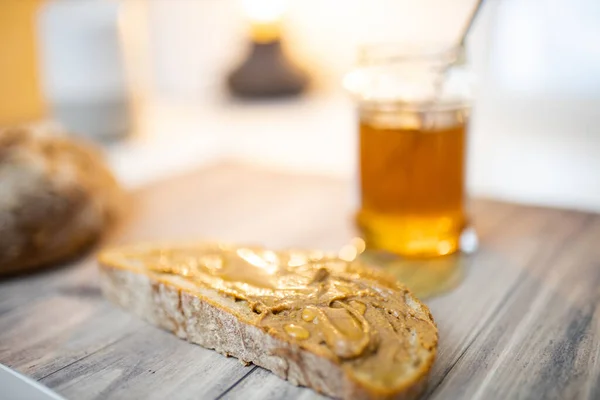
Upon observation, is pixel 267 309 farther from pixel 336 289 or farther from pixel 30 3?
pixel 30 3

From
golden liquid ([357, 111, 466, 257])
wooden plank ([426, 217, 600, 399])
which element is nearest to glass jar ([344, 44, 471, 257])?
golden liquid ([357, 111, 466, 257])

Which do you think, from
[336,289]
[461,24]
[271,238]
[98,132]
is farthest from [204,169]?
[336,289]

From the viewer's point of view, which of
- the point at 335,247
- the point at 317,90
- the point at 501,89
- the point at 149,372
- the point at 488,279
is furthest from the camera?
the point at 317,90

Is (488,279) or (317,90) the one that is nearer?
(488,279)

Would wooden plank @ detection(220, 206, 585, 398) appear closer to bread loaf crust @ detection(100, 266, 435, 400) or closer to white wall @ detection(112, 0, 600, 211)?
bread loaf crust @ detection(100, 266, 435, 400)

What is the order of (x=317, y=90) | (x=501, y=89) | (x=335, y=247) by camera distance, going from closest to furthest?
(x=335, y=247) < (x=501, y=89) < (x=317, y=90)

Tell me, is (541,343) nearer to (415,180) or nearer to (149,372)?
(415,180)

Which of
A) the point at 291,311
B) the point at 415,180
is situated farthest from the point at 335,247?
the point at 291,311
